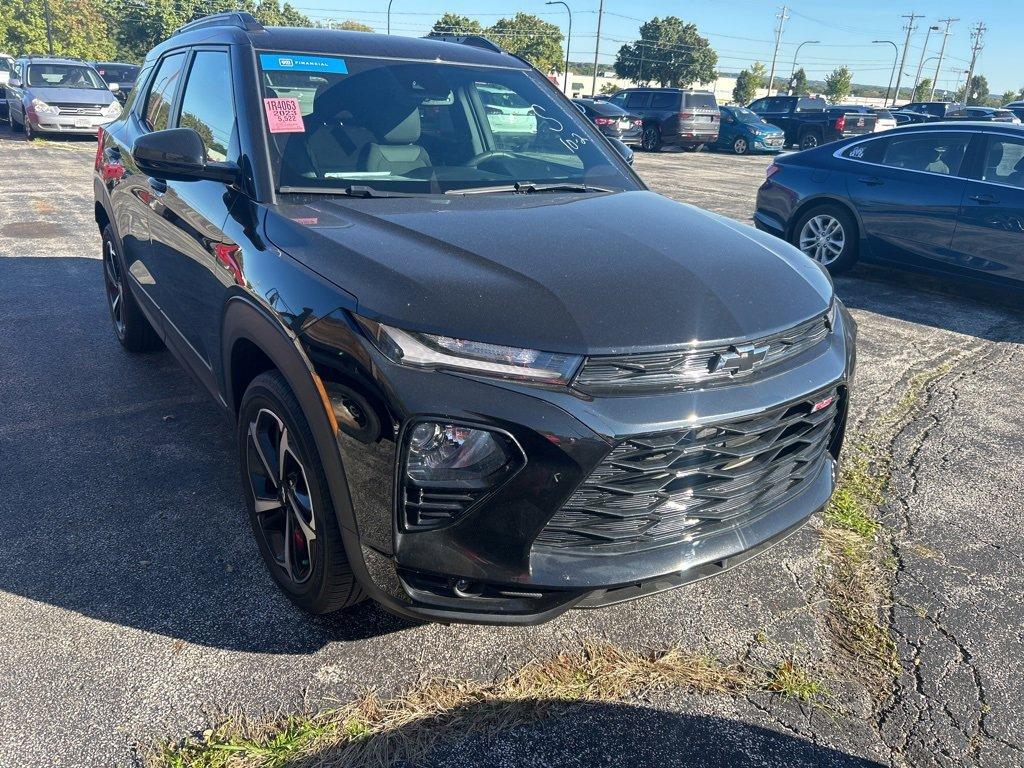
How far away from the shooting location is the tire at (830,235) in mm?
7355

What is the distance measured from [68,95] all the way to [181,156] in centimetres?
1688

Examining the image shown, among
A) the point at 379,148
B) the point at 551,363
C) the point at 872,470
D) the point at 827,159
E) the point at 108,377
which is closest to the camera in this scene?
the point at 551,363

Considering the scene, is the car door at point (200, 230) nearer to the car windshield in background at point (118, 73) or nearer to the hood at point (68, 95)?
the hood at point (68, 95)

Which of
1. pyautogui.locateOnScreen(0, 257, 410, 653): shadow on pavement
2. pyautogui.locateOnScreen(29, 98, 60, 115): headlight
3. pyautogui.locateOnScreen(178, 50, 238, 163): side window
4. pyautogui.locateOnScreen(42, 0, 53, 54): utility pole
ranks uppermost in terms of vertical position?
pyautogui.locateOnScreen(42, 0, 53, 54): utility pole

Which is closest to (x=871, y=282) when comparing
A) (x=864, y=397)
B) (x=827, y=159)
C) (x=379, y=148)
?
(x=827, y=159)

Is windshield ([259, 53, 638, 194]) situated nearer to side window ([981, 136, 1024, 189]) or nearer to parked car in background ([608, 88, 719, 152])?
side window ([981, 136, 1024, 189])

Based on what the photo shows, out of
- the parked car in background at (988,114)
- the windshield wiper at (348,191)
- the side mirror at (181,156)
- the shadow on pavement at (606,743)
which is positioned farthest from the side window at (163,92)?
the parked car in background at (988,114)

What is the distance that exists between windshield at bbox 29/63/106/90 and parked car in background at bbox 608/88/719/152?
13.8 meters

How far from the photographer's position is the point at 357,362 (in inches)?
79.8

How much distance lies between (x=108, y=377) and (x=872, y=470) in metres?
4.21

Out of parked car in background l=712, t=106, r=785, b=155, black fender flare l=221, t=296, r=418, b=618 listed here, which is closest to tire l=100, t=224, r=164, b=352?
black fender flare l=221, t=296, r=418, b=618

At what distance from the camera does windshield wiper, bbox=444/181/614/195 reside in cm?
304

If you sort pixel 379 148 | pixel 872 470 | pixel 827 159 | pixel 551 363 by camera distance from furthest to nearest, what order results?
pixel 827 159 < pixel 872 470 < pixel 379 148 < pixel 551 363

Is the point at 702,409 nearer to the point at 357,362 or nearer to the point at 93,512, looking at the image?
the point at 357,362
